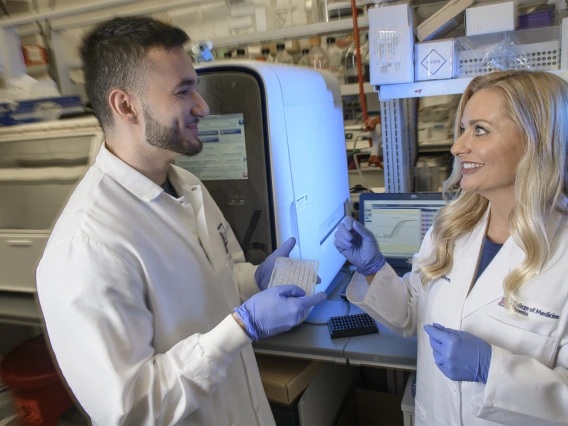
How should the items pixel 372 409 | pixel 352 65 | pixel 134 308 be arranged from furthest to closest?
pixel 352 65
pixel 372 409
pixel 134 308

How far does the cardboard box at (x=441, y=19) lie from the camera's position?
1.41m

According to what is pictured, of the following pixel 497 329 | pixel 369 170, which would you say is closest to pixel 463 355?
pixel 497 329

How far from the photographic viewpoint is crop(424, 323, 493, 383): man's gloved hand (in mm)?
879

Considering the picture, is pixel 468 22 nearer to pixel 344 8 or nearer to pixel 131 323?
pixel 344 8

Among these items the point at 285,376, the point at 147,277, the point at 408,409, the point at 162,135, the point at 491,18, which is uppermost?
the point at 491,18

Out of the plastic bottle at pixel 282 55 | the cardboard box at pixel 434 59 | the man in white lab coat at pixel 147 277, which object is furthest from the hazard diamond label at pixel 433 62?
the plastic bottle at pixel 282 55

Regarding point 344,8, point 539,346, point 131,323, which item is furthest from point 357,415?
point 344,8

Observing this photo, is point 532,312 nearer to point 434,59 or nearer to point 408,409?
point 408,409

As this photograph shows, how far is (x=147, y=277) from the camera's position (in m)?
0.90

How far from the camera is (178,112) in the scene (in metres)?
0.99

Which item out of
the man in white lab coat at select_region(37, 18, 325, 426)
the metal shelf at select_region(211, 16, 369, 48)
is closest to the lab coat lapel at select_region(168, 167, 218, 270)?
the man in white lab coat at select_region(37, 18, 325, 426)

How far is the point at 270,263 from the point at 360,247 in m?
0.28

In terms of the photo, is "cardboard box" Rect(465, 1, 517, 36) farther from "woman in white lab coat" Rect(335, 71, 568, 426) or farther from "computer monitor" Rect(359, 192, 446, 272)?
"computer monitor" Rect(359, 192, 446, 272)

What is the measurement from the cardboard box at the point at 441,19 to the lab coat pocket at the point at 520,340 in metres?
1.03
